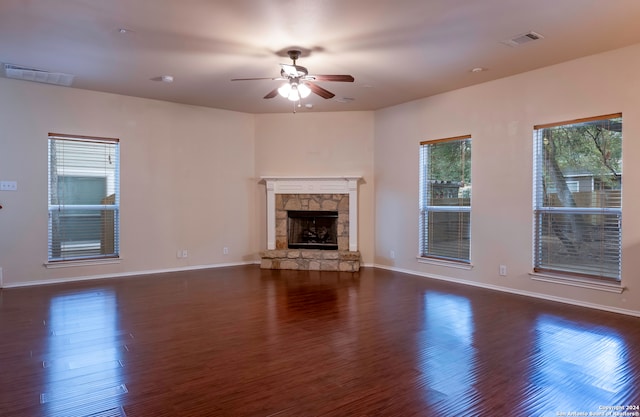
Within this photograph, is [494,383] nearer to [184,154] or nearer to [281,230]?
[281,230]

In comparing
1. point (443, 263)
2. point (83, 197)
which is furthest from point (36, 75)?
point (443, 263)

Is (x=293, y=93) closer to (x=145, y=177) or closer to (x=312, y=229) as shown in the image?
(x=145, y=177)

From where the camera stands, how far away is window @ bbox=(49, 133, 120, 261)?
5.59 meters

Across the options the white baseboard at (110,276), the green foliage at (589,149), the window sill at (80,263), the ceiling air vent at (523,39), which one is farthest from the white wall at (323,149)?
the ceiling air vent at (523,39)

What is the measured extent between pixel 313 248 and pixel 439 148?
2.84 m

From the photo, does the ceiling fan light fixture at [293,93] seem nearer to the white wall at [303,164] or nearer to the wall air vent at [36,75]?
the white wall at [303,164]

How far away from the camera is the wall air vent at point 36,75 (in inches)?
186

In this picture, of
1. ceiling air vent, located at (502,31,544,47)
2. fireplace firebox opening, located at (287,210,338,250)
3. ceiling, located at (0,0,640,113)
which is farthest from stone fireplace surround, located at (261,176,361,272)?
ceiling air vent, located at (502,31,544,47)

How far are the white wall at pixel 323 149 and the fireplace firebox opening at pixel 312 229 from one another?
19.3 inches

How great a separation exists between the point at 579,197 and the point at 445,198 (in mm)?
1809

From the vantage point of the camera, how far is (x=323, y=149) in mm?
7102

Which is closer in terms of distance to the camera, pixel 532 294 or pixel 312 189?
pixel 532 294

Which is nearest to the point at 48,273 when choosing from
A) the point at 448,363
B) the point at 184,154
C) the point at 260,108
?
the point at 184,154

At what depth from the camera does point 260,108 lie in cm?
679
